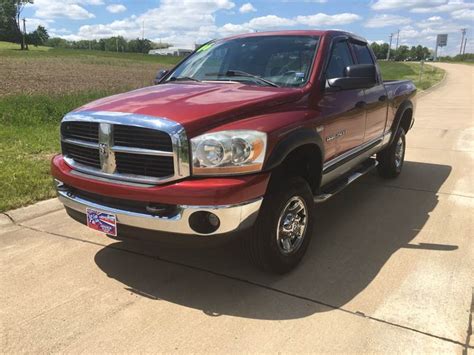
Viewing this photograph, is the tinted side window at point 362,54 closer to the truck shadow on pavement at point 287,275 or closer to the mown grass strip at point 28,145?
the truck shadow on pavement at point 287,275

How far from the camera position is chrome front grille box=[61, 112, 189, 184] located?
3.01 meters

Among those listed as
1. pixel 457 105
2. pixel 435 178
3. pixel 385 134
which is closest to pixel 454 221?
pixel 385 134

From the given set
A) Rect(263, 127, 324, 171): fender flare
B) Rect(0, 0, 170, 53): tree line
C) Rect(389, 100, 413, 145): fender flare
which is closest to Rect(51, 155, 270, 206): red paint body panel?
Rect(263, 127, 324, 171): fender flare

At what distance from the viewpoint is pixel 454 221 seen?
496 cm

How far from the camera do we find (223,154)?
3.03 metres

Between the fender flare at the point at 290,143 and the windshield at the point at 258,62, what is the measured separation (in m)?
0.55

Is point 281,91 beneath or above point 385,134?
above

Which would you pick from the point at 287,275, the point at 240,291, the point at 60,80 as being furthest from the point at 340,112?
the point at 60,80

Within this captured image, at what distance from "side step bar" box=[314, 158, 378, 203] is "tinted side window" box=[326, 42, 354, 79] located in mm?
1030

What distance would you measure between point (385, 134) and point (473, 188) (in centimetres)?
152

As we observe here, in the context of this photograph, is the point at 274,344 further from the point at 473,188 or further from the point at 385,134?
the point at 473,188

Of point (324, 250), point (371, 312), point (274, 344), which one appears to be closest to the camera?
point (274, 344)

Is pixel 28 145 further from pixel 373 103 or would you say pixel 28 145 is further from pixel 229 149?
pixel 229 149

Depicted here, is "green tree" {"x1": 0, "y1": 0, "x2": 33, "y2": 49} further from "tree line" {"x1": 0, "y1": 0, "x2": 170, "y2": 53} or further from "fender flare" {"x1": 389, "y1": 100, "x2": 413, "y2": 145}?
"fender flare" {"x1": 389, "y1": 100, "x2": 413, "y2": 145}
